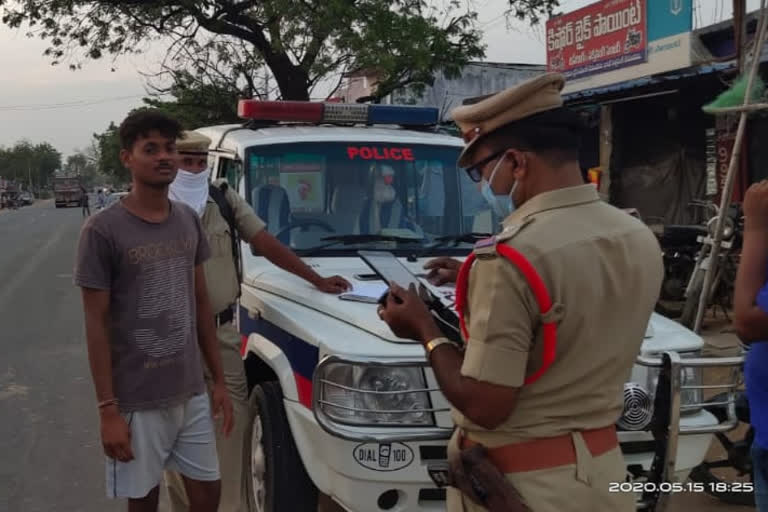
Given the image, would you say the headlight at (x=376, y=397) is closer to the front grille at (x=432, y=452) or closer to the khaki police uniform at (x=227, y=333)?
the front grille at (x=432, y=452)

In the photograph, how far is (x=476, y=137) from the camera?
192 centimetres

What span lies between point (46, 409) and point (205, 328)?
363 cm

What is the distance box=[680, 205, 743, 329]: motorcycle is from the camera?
7688mm

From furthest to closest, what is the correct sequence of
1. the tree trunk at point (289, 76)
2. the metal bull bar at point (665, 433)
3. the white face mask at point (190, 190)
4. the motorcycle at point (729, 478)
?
the tree trunk at point (289, 76)
the motorcycle at point (729, 478)
the white face mask at point (190, 190)
the metal bull bar at point (665, 433)

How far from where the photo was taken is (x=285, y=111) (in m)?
4.89

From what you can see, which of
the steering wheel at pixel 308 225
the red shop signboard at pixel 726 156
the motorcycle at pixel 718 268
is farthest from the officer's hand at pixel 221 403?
the red shop signboard at pixel 726 156

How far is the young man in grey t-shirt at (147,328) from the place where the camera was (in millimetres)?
2723

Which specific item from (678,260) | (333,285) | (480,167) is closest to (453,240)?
(333,285)

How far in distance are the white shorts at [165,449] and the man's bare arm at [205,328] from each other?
16cm

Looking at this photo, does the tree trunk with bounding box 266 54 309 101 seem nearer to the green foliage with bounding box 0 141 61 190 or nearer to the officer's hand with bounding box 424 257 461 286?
the officer's hand with bounding box 424 257 461 286

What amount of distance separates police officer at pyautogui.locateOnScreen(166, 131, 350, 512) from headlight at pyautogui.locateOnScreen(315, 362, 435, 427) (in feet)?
2.39

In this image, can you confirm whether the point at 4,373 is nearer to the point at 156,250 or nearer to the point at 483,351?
the point at 156,250

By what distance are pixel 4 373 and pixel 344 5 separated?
7370 millimetres

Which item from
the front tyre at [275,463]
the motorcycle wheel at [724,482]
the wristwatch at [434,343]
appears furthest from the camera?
the motorcycle wheel at [724,482]
